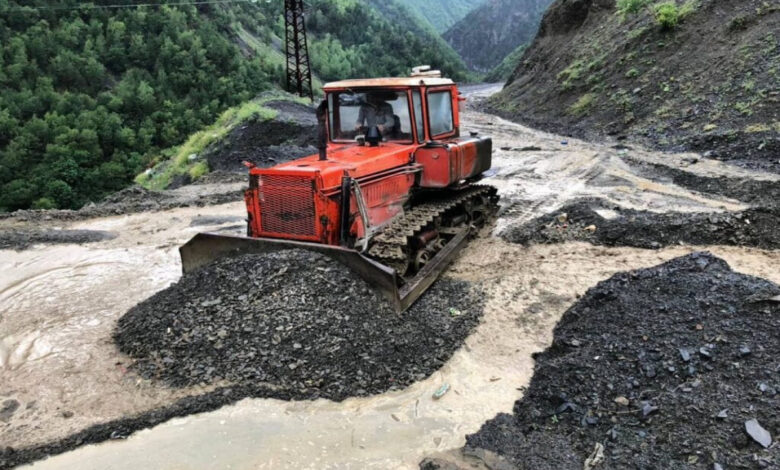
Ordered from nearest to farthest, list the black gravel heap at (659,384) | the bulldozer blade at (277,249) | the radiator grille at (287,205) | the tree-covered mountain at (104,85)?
the black gravel heap at (659,384) → the bulldozer blade at (277,249) → the radiator grille at (287,205) → the tree-covered mountain at (104,85)

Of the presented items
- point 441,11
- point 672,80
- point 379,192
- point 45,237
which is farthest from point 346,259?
point 441,11

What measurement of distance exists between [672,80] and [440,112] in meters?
12.4

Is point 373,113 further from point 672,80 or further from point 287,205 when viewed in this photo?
point 672,80

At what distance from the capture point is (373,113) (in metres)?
8.09

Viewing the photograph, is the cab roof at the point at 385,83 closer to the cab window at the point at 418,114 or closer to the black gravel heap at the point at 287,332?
the cab window at the point at 418,114

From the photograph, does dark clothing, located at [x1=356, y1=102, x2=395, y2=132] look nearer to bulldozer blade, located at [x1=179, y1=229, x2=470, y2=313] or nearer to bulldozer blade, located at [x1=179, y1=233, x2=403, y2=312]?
bulldozer blade, located at [x1=179, y1=229, x2=470, y2=313]

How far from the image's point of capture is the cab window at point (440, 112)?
8289mm

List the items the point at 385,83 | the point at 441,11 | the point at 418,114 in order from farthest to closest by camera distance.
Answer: the point at 441,11 < the point at 418,114 < the point at 385,83

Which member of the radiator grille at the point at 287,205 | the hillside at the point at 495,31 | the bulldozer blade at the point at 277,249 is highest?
the hillside at the point at 495,31

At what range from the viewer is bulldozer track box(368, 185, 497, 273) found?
22.1 feet

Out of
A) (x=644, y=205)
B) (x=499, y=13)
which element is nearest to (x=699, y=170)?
(x=644, y=205)

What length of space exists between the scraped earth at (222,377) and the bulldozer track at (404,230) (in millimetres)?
846

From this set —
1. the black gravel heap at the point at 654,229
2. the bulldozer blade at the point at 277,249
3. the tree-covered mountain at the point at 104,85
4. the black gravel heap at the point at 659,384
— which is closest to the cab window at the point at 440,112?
the black gravel heap at the point at 654,229

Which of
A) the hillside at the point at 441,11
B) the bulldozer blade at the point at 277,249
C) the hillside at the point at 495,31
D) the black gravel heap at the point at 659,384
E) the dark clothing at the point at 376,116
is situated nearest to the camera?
the black gravel heap at the point at 659,384
